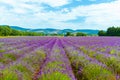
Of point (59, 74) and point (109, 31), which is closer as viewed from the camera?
point (59, 74)

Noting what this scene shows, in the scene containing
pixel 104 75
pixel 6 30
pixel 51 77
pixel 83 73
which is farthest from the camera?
pixel 6 30

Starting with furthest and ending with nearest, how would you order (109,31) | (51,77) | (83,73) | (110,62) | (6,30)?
(6,30) → (109,31) → (110,62) → (83,73) → (51,77)

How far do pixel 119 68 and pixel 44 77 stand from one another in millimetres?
3181

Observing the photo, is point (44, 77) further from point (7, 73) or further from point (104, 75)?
point (104, 75)

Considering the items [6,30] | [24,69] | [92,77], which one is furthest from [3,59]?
[6,30]

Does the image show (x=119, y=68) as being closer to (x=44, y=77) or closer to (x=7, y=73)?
(x=44, y=77)

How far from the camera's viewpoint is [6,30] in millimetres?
108875

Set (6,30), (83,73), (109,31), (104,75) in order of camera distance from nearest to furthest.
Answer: (104,75)
(83,73)
(109,31)
(6,30)

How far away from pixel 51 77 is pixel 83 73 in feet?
6.44

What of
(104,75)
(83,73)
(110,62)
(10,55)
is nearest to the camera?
(104,75)

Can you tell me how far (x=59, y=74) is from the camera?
7086 mm

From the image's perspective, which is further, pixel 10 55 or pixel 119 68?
pixel 10 55

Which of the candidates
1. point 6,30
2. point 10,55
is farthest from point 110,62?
point 6,30

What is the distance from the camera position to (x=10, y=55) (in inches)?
549
